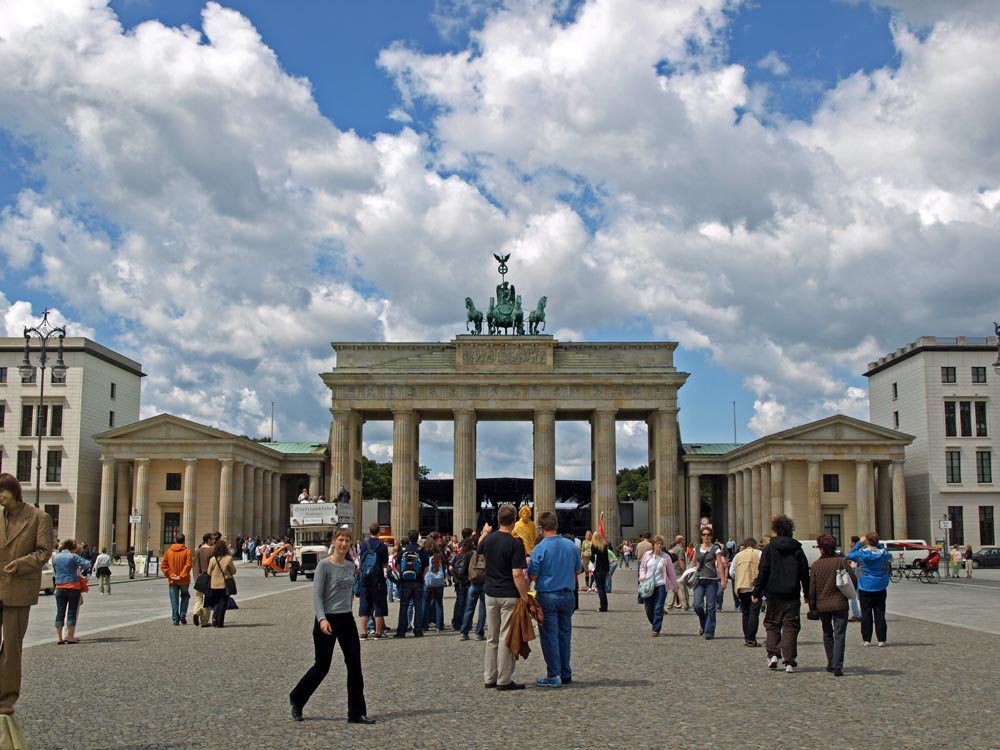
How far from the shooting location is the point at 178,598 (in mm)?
23703

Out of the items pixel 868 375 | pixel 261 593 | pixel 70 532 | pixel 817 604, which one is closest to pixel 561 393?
pixel 868 375

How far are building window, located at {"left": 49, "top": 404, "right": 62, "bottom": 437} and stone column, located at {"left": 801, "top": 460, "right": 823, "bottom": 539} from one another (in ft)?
171

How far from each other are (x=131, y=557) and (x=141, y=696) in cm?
4120

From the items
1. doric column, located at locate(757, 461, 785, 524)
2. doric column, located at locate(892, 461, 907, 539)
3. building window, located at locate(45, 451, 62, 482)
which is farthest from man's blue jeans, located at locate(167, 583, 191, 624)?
doric column, located at locate(892, 461, 907, 539)

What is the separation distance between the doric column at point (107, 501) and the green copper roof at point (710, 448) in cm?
4459

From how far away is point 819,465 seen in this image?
249 feet

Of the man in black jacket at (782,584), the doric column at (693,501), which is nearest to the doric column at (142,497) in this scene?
the doric column at (693,501)

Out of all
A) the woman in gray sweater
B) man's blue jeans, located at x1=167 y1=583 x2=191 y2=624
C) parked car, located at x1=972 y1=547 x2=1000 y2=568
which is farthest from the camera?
parked car, located at x1=972 y1=547 x2=1000 y2=568

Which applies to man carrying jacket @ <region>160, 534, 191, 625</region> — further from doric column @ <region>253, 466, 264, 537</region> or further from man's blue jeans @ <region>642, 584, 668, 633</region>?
doric column @ <region>253, 466, 264, 537</region>

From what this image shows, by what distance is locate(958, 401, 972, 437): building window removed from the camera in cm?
7506

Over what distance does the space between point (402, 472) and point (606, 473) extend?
1533 centimetres

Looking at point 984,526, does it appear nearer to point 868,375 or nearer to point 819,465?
point 819,465

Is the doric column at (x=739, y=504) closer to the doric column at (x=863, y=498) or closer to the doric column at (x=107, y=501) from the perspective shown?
the doric column at (x=863, y=498)

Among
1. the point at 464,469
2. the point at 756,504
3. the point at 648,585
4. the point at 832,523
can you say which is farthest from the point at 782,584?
the point at 464,469
